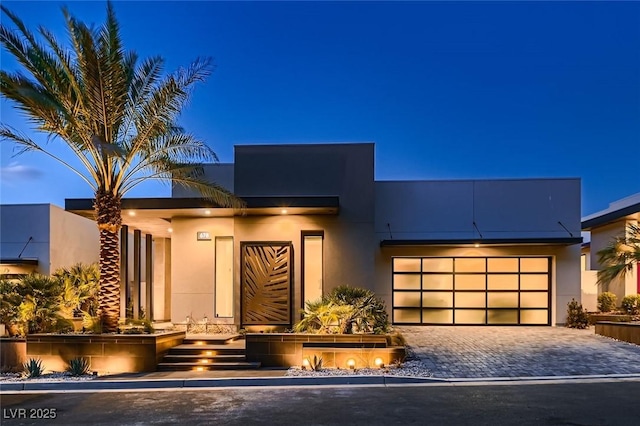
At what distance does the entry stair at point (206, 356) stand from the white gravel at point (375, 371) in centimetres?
138

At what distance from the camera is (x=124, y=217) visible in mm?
16469

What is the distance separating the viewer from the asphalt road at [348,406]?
7.66 metres

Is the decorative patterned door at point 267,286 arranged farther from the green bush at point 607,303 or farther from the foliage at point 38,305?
the green bush at point 607,303

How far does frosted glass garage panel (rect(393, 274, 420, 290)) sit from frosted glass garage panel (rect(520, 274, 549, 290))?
13.3 ft

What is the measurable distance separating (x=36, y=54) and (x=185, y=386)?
26.9ft

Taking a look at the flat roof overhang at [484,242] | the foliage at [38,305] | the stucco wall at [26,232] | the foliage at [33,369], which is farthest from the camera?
the stucco wall at [26,232]

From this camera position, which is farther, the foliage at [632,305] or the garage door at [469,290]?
the garage door at [469,290]

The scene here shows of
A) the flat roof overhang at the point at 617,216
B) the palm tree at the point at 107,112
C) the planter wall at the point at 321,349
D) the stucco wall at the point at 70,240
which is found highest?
the palm tree at the point at 107,112

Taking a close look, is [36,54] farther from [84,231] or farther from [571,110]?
[571,110]

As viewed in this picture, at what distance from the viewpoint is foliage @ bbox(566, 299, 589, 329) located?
1780 cm

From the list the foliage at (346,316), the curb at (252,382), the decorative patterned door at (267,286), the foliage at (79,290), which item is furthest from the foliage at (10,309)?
the foliage at (346,316)

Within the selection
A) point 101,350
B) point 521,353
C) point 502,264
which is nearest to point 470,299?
point 502,264

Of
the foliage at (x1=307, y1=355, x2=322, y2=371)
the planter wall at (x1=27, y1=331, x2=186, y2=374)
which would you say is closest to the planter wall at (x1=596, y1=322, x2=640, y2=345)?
the foliage at (x1=307, y1=355, x2=322, y2=371)

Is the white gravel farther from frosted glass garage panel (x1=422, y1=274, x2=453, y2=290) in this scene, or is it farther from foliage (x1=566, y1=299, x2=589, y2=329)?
foliage (x1=566, y1=299, x2=589, y2=329)
